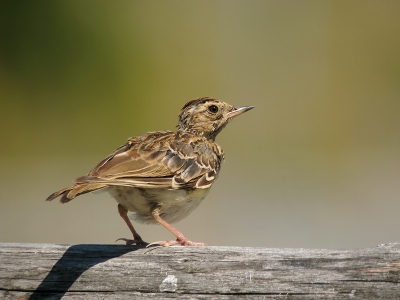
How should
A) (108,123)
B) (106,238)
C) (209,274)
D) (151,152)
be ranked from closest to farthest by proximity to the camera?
(209,274)
(151,152)
(106,238)
(108,123)

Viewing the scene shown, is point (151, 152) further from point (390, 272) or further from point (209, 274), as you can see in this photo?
point (390, 272)

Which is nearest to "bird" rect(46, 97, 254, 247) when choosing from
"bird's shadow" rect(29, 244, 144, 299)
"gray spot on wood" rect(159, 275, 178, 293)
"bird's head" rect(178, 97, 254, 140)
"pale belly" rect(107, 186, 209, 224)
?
"pale belly" rect(107, 186, 209, 224)

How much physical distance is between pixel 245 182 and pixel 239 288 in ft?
23.9

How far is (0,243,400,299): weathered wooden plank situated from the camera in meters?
3.38

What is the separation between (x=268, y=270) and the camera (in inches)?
139

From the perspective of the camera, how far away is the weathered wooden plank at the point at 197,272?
3375 mm

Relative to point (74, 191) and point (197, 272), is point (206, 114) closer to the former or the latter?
point (74, 191)

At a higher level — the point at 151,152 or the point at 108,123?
the point at 108,123

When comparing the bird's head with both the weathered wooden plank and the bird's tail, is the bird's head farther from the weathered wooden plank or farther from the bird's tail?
the weathered wooden plank

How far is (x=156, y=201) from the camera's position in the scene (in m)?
5.06

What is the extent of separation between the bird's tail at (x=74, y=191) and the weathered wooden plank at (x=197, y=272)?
275mm

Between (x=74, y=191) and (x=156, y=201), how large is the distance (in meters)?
1.12

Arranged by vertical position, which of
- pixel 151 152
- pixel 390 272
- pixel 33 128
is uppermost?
pixel 33 128

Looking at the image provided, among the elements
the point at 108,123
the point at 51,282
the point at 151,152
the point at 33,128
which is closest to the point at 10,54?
the point at 33,128
